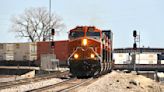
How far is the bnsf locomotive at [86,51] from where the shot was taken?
94.4 feet

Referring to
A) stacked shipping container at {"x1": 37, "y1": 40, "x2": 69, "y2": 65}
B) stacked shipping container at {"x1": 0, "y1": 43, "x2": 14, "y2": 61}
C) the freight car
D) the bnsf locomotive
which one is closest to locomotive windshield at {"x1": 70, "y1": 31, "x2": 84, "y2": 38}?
the bnsf locomotive

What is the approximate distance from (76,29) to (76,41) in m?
1.19

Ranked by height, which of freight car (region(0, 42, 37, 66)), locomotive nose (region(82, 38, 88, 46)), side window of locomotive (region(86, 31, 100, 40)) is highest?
side window of locomotive (region(86, 31, 100, 40))

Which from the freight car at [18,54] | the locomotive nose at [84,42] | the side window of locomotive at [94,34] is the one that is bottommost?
the freight car at [18,54]

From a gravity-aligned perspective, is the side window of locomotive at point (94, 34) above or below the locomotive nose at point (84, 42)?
above

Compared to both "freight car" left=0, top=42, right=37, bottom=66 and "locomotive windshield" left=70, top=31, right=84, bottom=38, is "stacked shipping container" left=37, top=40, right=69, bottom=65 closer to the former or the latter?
"freight car" left=0, top=42, right=37, bottom=66

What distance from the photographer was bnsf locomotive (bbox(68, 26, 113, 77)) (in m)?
28.8

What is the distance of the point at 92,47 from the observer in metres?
29.2

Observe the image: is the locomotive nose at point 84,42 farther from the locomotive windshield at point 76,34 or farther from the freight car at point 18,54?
the freight car at point 18,54

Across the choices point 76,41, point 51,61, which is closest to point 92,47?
point 76,41

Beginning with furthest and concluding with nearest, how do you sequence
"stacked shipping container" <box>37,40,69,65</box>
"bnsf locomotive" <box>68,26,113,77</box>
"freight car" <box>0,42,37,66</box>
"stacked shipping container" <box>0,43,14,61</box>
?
1. "stacked shipping container" <box>0,43,14,61</box>
2. "freight car" <box>0,42,37,66</box>
3. "stacked shipping container" <box>37,40,69,65</box>
4. "bnsf locomotive" <box>68,26,113,77</box>

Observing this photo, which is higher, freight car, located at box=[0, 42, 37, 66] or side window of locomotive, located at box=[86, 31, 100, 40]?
side window of locomotive, located at box=[86, 31, 100, 40]

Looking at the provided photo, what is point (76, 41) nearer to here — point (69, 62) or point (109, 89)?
point (69, 62)

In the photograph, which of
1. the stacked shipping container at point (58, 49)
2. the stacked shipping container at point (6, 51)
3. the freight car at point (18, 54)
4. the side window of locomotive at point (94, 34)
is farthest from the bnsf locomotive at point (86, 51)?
the stacked shipping container at point (6, 51)
